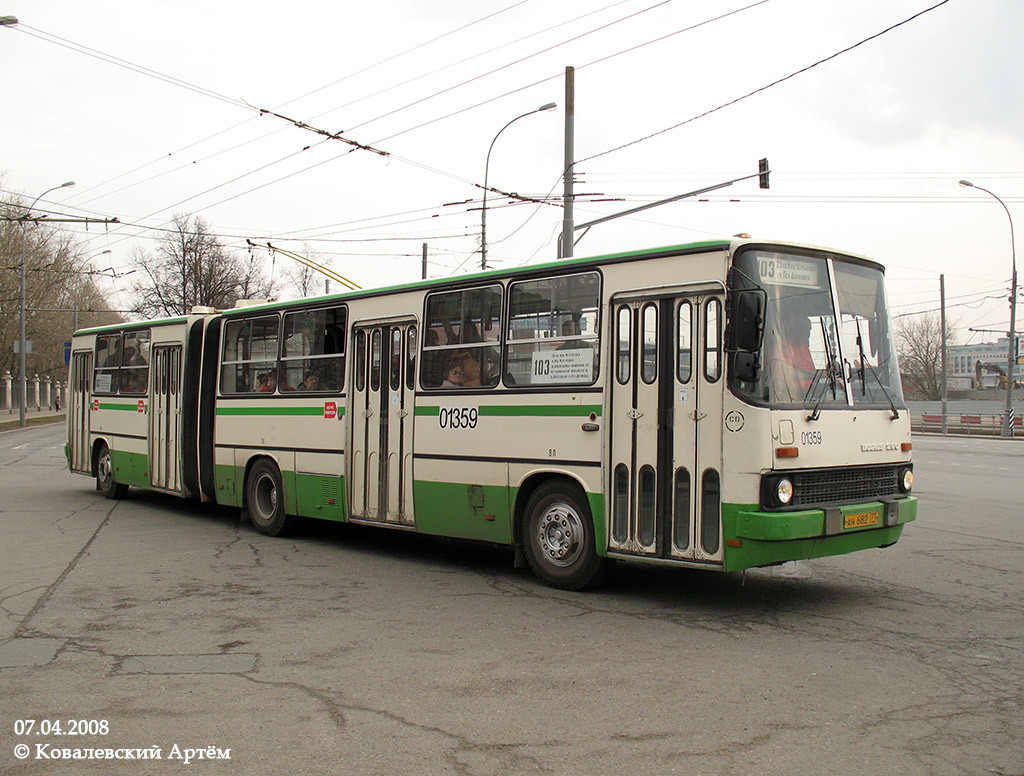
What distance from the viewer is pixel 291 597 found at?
8344 millimetres

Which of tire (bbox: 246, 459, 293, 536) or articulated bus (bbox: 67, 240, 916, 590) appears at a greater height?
articulated bus (bbox: 67, 240, 916, 590)

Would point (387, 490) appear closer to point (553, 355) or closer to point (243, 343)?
point (553, 355)

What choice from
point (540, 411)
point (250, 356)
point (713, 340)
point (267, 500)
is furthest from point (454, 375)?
point (250, 356)

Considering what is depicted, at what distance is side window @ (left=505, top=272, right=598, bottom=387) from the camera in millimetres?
8273

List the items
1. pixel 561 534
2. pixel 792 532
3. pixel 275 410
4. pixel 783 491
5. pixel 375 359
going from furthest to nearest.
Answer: pixel 275 410, pixel 375 359, pixel 561 534, pixel 783 491, pixel 792 532

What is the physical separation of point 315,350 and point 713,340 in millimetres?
5745

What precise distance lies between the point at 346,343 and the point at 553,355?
3.41 meters

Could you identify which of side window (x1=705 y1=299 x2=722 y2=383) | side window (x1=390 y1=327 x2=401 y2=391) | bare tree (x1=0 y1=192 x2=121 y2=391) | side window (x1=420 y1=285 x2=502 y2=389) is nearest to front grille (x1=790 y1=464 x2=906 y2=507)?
side window (x1=705 y1=299 x2=722 y2=383)

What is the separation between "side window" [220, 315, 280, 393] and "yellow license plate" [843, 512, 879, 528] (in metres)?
7.11

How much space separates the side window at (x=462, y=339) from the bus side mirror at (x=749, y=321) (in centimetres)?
267

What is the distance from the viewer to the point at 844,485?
7.63m

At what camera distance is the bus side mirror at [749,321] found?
23.1 feet

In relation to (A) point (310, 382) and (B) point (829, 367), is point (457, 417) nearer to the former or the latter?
(A) point (310, 382)

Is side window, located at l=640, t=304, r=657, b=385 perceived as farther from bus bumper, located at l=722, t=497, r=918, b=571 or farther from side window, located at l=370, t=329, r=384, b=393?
side window, located at l=370, t=329, r=384, b=393
